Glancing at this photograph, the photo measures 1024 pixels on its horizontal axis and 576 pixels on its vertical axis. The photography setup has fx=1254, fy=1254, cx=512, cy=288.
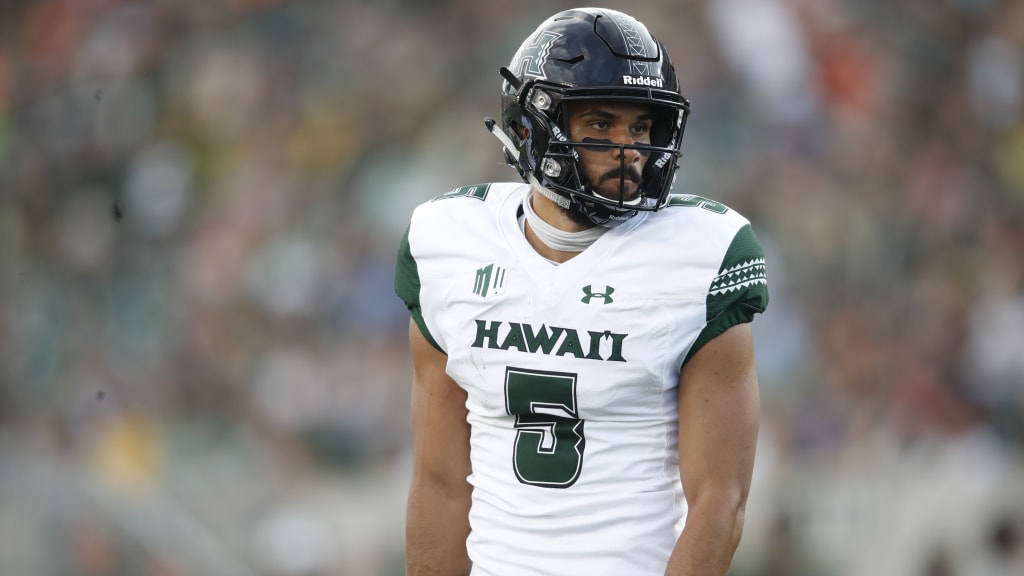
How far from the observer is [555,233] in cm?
253

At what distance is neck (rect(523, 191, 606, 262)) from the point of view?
251cm

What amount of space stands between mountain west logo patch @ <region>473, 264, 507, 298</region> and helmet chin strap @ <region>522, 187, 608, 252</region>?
0.40ft

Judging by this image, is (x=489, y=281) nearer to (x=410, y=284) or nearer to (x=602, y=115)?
(x=410, y=284)

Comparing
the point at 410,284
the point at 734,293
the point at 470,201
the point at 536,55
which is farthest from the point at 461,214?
the point at 734,293

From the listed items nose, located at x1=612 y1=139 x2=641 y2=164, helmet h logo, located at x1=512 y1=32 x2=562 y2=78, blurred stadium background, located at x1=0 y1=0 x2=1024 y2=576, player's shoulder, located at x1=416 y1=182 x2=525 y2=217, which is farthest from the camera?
blurred stadium background, located at x1=0 y1=0 x2=1024 y2=576

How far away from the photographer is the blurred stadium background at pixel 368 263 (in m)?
5.87

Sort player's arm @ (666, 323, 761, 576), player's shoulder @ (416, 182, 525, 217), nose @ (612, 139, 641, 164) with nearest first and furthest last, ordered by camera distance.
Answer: player's arm @ (666, 323, 761, 576) → nose @ (612, 139, 641, 164) → player's shoulder @ (416, 182, 525, 217)

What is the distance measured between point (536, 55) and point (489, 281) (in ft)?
1.58

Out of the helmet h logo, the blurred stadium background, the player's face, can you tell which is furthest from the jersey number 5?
the blurred stadium background

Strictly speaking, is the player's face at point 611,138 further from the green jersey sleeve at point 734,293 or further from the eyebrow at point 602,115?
the green jersey sleeve at point 734,293

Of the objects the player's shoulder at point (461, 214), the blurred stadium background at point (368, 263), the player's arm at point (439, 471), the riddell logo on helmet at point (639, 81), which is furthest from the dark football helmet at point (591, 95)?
the blurred stadium background at point (368, 263)

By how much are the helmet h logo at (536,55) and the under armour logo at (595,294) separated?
46 centimetres

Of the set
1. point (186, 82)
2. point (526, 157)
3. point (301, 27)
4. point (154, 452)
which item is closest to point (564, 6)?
point (301, 27)

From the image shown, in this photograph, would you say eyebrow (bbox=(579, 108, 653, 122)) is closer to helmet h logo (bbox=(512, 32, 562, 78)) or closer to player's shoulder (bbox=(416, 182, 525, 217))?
helmet h logo (bbox=(512, 32, 562, 78))
